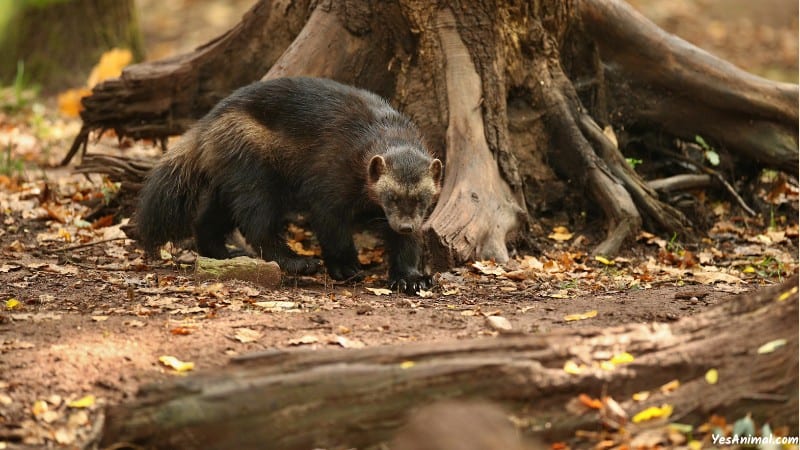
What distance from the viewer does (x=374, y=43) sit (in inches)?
307

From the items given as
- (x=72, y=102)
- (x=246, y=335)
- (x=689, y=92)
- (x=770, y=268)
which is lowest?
(x=770, y=268)

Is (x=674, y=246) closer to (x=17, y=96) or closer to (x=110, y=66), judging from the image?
(x=110, y=66)

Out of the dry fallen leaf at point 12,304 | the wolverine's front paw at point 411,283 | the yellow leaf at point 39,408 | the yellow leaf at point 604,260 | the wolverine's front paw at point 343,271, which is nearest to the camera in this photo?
the yellow leaf at point 39,408

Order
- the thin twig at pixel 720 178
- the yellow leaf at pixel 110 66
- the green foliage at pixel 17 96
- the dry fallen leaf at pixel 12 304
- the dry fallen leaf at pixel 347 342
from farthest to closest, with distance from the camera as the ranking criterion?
the green foliage at pixel 17 96
the yellow leaf at pixel 110 66
the thin twig at pixel 720 178
the dry fallen leaf at pixel 12 304
the dry fallen leaf at pixel 347 342

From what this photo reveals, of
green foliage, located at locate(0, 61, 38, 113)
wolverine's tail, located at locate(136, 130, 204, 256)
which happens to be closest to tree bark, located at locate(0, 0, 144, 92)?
green foliage, located at locate(0, 61, 38, 113)

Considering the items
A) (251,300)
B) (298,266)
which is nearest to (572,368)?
(251,300)

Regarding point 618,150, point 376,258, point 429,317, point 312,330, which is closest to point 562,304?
point 429,317

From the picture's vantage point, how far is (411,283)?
6.45 m

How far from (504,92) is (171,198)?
2.66 m

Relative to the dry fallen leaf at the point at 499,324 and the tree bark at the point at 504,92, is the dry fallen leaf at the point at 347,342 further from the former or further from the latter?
the tree bark at the point at 504,92

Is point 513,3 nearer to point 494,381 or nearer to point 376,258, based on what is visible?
point 376,258

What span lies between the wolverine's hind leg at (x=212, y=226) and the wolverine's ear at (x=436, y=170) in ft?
5.25

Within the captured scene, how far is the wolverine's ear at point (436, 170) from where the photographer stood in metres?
6.73

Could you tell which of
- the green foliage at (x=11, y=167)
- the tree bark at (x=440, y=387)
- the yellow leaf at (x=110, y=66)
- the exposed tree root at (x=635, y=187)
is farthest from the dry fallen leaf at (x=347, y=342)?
the yellow leaf at (x=110, y=66)
